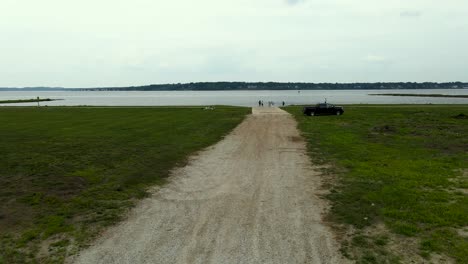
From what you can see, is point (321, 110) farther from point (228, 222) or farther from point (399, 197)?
point (228, 222)

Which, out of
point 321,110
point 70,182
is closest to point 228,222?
point 70,182

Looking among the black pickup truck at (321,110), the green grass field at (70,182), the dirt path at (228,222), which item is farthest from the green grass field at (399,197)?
the black pickup truck at (321,110)

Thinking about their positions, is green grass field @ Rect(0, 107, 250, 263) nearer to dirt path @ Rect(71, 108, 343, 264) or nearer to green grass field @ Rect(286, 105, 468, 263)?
dirt path @ Rect(71, 108, 343, 264)

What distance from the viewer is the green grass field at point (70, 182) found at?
7.43 m

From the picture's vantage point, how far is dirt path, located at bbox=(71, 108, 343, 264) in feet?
21.8

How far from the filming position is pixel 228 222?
827 cm

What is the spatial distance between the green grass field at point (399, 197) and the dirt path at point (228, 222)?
0.70m

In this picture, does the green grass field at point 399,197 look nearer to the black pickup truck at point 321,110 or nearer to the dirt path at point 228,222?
the dirt path at point 228,222

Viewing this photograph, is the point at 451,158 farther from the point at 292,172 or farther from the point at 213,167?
the point at 213,167

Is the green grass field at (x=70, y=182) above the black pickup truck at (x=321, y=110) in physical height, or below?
below

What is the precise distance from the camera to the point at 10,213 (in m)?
8.95

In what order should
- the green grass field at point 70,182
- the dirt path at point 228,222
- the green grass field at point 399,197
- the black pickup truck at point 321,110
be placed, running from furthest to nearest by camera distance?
the black pickup truck at point 321,110 < the green grass field at point 70,182 < the green grass field at point 399,197 < the dirt path at point 228,222

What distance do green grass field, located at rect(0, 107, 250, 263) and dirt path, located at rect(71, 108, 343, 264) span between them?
0.68 meters

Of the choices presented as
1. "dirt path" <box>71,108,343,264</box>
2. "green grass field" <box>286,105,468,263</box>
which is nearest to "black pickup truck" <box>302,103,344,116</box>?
"green grass field" <box>286,105,468,263</box>
